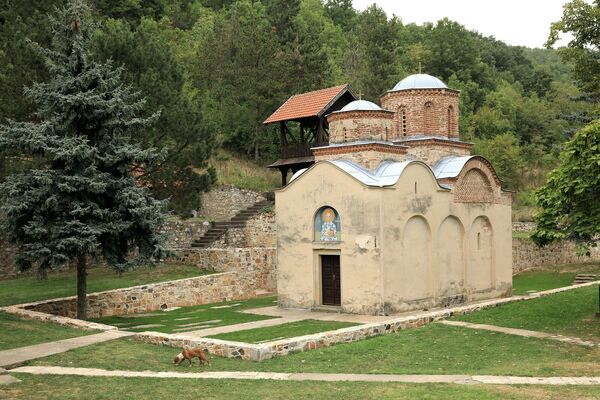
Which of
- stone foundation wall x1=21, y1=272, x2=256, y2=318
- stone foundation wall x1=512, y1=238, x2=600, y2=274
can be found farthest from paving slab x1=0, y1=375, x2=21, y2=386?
stone foundation wall x1=512, y1=238, x2=600, y2=274

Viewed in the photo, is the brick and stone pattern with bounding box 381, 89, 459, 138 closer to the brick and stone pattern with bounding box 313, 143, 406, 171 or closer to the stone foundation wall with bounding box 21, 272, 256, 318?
the brick and stone pattern with bounding box 313, 143, 406, 171

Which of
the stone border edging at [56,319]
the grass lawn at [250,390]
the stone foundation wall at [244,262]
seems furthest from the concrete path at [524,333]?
the stone foundation wall at [244,262]

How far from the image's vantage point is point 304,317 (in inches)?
814

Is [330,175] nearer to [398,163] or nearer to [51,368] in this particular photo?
[398,163]

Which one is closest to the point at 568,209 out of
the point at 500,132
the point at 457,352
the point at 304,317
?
the point at 457,352

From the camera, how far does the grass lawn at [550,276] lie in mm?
29375

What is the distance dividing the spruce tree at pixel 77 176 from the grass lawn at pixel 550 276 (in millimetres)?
16620

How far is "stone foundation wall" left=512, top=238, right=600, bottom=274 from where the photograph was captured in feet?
117

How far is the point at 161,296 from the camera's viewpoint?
23.4m

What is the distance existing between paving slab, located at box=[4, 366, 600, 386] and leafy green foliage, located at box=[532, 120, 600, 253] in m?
5.58

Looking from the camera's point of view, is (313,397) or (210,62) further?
(210,62)

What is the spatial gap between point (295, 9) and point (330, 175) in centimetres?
2860

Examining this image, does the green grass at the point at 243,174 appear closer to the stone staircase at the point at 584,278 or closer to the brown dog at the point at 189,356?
the stone staircase at the point at 584,278

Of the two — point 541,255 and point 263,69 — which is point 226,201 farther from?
point 541,255
